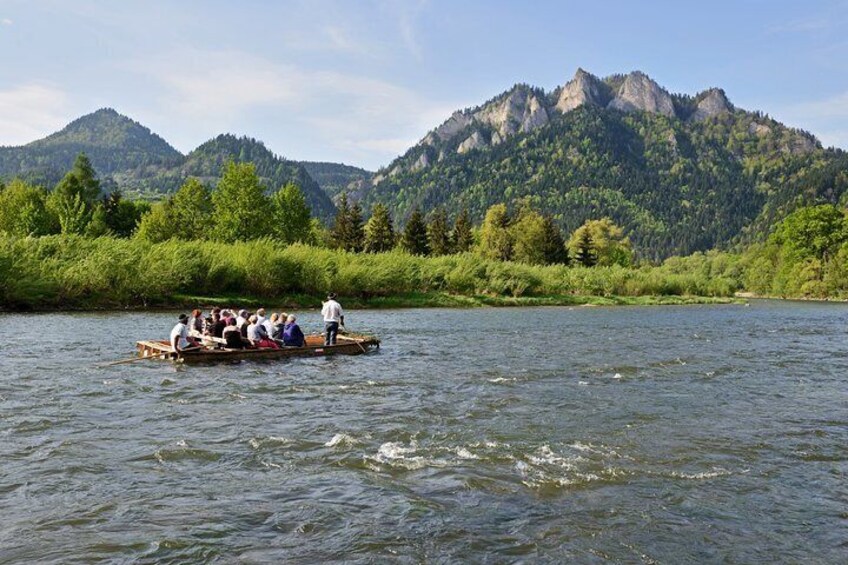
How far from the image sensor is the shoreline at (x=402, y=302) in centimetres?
5312

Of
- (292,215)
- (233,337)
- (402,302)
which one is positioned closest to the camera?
(233,337)

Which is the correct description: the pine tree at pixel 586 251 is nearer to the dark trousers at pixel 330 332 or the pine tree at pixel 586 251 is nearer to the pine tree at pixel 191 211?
the pine tree at pixel 191 211

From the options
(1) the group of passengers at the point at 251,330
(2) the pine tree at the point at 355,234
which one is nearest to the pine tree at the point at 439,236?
(2) the pine tree at the point at 355,234

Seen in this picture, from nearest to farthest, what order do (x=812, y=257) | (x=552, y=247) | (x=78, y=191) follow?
(x=78, y=191) < (x=552, y=247) < (x=812, y=257)

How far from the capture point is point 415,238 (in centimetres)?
10950

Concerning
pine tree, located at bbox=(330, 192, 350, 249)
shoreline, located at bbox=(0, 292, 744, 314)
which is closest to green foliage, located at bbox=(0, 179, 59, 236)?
pine tree, located at bbox=(330, 192, 350, 249)

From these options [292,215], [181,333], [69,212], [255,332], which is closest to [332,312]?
[255,332]

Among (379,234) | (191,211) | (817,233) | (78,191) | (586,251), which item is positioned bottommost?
(586,251)

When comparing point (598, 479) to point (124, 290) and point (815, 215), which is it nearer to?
point (124, 290)

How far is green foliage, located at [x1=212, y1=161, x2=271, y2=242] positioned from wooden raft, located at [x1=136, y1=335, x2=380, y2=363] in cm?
5463

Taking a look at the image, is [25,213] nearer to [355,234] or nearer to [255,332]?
[355,234]

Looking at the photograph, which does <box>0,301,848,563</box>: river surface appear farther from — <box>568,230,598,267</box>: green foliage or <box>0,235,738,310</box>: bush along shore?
<box>568,230,598,267</box>: green foliage

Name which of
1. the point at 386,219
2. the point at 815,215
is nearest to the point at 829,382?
the point at 386,219

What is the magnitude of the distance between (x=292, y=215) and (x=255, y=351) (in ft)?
268
